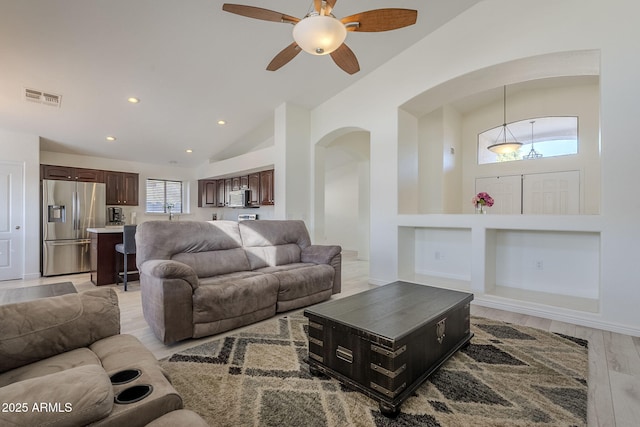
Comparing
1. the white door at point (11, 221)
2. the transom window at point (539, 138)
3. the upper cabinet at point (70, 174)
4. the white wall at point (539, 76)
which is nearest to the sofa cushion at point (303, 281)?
the white wall at point (539, 76)

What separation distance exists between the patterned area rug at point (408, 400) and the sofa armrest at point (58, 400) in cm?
89

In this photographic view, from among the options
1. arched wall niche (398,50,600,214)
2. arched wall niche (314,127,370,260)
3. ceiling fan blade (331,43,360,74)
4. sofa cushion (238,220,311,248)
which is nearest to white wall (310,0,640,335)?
arched wall niche (398,50,600,214)

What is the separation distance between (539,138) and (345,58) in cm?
494

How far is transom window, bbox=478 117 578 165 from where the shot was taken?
535 cm

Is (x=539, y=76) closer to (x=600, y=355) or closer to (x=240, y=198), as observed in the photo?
(x=600, y=355)

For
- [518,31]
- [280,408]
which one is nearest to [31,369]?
[280,408]

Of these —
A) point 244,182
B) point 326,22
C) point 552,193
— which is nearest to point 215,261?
point 326,22

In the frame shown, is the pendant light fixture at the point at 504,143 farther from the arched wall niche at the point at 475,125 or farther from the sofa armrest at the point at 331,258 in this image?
the sofa armrest at the point at 331,258

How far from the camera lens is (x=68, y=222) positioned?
5.25m

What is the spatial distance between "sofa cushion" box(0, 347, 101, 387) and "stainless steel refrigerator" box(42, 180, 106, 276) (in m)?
5.05

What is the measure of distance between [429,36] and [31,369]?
5.01 m

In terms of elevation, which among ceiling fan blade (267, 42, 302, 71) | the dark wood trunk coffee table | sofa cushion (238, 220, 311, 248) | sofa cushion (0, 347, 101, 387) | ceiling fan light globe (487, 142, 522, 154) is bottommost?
the dark wood trunk coffee table

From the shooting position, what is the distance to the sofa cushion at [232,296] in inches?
99.7

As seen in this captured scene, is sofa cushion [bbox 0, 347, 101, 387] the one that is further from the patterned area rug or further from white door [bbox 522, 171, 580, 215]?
white door [bbox 522, 171, 580, 215]
